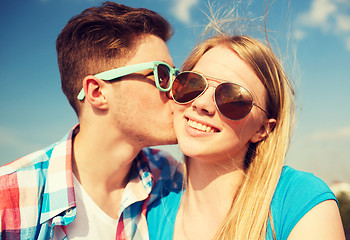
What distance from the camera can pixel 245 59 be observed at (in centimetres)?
245

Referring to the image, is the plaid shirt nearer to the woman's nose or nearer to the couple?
the couple

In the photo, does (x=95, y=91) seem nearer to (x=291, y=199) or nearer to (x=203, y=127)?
(x=203, y=127)

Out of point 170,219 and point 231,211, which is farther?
point 170,219

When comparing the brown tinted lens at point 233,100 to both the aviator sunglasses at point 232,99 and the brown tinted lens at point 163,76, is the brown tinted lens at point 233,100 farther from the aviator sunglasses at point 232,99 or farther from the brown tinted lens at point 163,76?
the brown tinted lens at point 163,76

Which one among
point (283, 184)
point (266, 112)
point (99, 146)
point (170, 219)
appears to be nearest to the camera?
point (283, 184)

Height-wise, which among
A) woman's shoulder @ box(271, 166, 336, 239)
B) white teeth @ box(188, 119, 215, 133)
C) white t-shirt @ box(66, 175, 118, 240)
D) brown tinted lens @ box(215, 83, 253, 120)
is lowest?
white t-shirt @ box(66, 175, 118, 240)

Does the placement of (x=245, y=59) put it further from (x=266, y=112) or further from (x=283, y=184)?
(x=283, y=184)

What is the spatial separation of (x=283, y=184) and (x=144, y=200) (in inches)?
56.0

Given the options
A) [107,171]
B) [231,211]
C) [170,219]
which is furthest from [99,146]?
[231,211]

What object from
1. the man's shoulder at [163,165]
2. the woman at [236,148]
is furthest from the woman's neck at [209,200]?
the man's shoulder at [163,165]

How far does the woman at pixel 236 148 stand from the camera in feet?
7.41

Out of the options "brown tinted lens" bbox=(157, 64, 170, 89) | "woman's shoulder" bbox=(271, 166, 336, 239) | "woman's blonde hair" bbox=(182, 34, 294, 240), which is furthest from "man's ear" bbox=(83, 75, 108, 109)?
"woman's shoulder" bbox=(271, 166, 336, 239)

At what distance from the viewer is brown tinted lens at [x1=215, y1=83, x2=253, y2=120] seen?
2344mm

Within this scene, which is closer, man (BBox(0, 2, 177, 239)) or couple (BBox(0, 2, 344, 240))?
couple (BBox(0, 2, 344, 240))
